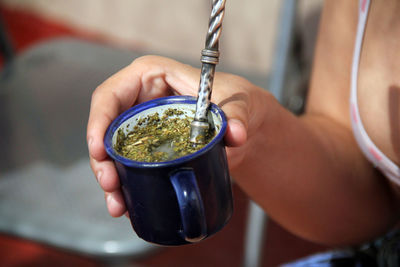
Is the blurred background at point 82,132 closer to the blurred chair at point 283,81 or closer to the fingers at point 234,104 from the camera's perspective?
the blurred chair at point 283,81

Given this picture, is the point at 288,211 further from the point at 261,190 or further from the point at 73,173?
the point at 73,173

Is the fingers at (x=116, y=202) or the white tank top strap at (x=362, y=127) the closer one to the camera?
the fingers at (x=116, y=202)

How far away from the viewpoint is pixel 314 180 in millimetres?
667

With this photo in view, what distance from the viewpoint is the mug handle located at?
35cm

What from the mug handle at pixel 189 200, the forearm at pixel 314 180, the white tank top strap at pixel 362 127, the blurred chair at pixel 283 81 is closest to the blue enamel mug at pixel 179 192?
the mug handle at pixel 189 200

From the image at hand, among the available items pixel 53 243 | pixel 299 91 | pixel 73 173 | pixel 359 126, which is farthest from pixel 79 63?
pixel 359 126

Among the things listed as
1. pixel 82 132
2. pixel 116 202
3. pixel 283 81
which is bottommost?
pixel 82 132

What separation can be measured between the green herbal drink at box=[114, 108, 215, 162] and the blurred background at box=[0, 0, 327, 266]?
0.20 m

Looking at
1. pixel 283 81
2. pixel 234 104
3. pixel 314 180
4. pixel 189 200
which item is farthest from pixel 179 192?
pixel 283 81

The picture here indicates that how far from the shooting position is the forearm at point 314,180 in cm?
59

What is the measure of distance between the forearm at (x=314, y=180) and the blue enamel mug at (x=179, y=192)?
0.56 feet

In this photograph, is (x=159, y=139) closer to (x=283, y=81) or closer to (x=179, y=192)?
(x=179, y=192)

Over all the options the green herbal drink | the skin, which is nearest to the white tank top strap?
the skin

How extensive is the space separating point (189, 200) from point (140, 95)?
0.19m
